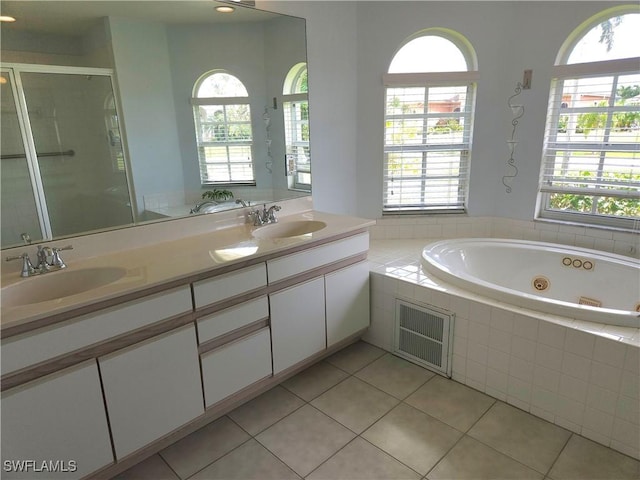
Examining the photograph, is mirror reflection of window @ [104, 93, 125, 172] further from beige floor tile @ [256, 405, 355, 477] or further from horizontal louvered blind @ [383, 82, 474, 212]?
horizontal louvered blind @ [383, 82, 474, 212]

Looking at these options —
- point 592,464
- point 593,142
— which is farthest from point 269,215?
point 593,142

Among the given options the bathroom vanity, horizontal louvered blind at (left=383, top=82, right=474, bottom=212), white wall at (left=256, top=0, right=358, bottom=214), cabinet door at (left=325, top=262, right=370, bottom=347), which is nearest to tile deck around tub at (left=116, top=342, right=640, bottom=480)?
the bathroom vanity

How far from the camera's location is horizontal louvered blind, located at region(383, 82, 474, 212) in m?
3.16

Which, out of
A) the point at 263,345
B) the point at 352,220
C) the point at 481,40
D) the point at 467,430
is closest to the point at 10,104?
the point at 263,345

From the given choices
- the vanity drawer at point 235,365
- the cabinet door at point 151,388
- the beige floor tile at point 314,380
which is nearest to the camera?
the cabinet door at point 151,388

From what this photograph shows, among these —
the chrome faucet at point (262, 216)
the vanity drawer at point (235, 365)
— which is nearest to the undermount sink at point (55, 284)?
the vanity drawer at point (235, 365)

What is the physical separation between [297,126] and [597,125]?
2.10 m

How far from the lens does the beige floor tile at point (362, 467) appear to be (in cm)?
173

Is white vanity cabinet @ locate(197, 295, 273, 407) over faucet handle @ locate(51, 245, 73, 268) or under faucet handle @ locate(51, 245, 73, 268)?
under

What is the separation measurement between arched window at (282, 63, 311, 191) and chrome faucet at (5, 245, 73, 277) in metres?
1.51

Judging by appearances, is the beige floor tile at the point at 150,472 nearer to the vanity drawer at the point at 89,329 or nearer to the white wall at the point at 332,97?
the vanity drawer at the point at 89,329

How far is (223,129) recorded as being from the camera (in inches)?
95.8

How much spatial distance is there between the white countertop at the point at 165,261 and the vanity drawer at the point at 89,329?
57 mm

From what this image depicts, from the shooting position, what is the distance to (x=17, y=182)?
5.58 feet
